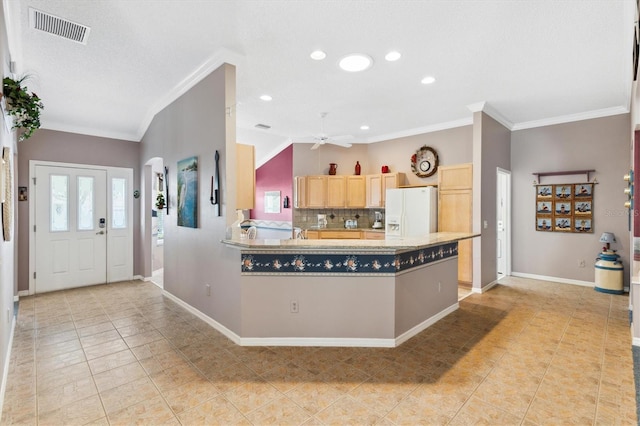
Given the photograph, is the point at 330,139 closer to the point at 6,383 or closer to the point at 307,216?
the point at 307,216

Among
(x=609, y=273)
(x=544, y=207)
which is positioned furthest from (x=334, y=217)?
(x=609, y=273)

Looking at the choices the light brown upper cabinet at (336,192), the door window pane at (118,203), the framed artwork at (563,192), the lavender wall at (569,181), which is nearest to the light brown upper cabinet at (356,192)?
the light brown upper cabinet at (336,192)

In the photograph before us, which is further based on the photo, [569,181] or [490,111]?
[569,181]

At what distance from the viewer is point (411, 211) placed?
5590 millimetres

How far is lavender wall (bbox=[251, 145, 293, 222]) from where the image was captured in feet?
24.2

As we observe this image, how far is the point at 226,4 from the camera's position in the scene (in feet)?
7.97

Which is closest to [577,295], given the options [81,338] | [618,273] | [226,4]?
[618,273]

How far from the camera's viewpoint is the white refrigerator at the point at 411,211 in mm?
5395

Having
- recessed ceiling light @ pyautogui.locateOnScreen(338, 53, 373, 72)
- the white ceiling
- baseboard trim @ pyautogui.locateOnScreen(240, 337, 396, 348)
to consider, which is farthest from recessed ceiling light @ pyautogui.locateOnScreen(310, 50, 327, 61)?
baseboard trim @ pyautogui.locateOnScreen(240, 337, 396, 348)

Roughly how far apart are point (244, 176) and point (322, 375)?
6.98 feet

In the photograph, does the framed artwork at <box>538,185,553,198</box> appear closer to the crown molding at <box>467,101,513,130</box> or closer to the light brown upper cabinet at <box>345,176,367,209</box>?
the crown molding at <box>467,101,513,130</box>

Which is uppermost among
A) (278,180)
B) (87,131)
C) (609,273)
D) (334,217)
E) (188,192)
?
(87,131)

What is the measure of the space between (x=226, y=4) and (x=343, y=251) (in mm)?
2204

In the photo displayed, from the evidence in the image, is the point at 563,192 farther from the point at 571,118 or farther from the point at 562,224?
the point at 571,118
